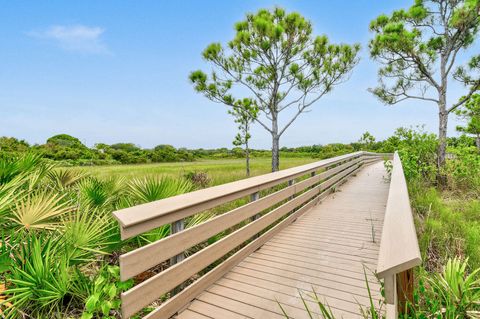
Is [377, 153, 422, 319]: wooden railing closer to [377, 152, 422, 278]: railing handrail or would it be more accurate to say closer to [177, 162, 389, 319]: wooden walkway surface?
[377, 152, 422, 278]: railing handrail

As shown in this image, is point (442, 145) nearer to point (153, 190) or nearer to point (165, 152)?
point (153, 190)

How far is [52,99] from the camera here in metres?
21.0

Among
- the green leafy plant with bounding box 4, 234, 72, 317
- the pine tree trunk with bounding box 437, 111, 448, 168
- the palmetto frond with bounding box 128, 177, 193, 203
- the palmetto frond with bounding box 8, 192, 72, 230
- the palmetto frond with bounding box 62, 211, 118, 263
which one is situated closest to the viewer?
the green leafy plant with bounding box 4, 234, 72, 317

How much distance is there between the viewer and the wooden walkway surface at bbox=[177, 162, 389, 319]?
8.10 ft

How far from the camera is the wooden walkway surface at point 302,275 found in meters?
2.47

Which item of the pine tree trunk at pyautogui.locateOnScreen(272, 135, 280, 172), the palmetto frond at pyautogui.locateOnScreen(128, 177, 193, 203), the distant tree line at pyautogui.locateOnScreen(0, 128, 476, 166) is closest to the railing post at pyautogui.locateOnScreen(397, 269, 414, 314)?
the palmetto frond at pyautogui.locateOnScreen(128, 177, 193, 203)

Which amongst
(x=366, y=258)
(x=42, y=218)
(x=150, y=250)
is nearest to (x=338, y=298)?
(x=366, y=258)

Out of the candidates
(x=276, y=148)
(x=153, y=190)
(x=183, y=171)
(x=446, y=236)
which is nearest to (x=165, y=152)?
(x=183, y=171)

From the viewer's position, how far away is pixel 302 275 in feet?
10.2

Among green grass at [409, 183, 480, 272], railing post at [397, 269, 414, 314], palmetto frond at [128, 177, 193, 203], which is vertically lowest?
green grass at [409, 183, 480, 272]

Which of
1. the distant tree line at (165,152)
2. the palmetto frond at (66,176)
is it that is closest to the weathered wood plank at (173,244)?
the palmetto frond at (66,176)

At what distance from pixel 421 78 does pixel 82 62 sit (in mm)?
19622

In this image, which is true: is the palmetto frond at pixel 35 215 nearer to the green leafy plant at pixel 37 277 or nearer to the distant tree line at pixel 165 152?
the green leafy plant at pixel 37 277

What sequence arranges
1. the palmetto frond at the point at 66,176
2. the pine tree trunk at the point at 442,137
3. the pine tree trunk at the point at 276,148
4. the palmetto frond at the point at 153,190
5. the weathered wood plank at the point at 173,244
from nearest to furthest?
the weathered wood plank at the point at 173,244
the palmetto frond at the point at 153,190
the palmetto frond at the point at 66,176
the pine tree trunk at the point at 442,137
the pine tree trunk at the point at 276,148
